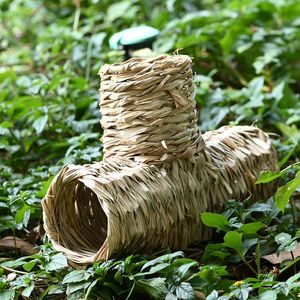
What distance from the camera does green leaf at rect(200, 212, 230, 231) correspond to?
1.66 meters

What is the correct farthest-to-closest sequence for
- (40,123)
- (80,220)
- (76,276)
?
(40,123), (80,220), (76,276)

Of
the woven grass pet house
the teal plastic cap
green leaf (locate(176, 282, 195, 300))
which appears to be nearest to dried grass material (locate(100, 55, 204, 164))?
the woven grass pet house

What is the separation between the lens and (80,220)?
A: 179cm

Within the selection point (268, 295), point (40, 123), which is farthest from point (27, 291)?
point (40, 123)

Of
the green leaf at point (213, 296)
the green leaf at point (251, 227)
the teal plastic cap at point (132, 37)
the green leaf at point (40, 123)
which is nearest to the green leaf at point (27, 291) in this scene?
the green leaf at point (213, 296)

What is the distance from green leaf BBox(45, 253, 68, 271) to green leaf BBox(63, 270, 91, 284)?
32mm

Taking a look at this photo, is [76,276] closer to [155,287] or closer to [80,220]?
[155,287]

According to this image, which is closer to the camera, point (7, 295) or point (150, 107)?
point (7, 295)

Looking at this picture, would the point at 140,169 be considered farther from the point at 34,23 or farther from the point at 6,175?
the point at 34,23

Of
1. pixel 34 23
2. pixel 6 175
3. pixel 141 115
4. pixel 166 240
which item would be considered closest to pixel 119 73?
pixel 141 115

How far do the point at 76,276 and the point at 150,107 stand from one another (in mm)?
429

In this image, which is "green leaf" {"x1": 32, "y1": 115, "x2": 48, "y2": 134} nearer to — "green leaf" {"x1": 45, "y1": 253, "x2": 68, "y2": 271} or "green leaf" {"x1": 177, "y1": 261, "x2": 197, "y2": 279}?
"green leaf" {"x1": 45, "y1": 253, "x2": 68, "y2": 271}

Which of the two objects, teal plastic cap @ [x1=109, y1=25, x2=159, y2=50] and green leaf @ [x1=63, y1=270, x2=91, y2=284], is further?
teal plastic cap @ [x1=109, y1=25, x2=159, y2=50]

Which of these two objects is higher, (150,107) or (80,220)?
(150,107)
